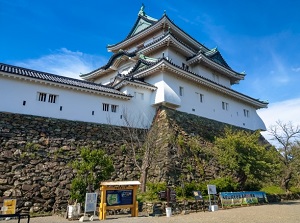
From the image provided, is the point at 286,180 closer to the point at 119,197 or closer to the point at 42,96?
the point at 119,197

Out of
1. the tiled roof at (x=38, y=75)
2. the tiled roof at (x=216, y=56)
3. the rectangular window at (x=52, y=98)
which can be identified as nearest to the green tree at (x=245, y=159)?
the tiled roof at (x=38, y=75)

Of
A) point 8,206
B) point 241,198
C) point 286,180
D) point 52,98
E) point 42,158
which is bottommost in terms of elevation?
point 241,198

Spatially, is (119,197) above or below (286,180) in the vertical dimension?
below

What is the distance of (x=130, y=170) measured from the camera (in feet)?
43.5

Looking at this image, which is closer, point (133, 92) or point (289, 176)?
point (133, 92)

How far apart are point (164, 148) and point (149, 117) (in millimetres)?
3368

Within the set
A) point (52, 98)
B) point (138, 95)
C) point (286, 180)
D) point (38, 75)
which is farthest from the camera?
point (286, 180)

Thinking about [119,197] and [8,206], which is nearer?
[8,206]

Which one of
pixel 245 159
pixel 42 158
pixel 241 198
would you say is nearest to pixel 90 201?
pixel 42 158

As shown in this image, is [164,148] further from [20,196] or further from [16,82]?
[16,82]

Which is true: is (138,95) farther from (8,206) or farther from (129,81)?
(8,206)

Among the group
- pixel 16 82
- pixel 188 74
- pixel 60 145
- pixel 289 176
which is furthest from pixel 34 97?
pixel 289 176

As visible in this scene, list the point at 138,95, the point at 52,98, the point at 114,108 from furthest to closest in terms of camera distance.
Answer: the point at 138,95 < the point at 114,108 < the point at 52,98

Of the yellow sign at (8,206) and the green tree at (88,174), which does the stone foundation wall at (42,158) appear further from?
the green tree at (88,174)
